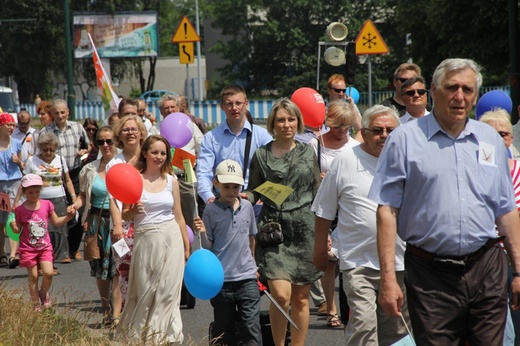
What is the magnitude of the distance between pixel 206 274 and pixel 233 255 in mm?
397

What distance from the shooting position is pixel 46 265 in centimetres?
999

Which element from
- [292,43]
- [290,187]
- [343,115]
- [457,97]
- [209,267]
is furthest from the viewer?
[292,43]

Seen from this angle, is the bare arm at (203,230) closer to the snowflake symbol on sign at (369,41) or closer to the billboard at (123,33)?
the snowflake symbol on sign at (369,41)

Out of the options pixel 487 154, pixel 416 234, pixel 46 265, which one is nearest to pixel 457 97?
pixel 487 154

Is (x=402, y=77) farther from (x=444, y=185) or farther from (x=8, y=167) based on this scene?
(x=8, y=167)

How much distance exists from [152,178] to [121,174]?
1.10 feet

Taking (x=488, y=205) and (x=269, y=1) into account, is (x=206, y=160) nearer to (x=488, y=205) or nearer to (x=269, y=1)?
(x=488, y=205)

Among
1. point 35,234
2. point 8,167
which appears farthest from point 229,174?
point 8,167

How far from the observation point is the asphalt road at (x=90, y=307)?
8.46 metres

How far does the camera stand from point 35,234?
1024 centimetres

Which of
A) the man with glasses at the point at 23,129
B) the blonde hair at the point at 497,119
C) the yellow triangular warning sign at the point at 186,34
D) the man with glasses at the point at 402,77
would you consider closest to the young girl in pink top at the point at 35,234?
the man with glasses at the point at 402,77

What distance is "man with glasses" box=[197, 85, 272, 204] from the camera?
8.44 metres

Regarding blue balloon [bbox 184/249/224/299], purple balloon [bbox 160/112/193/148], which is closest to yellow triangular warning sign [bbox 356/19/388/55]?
purple balloon [bbox 160/112/193/148]

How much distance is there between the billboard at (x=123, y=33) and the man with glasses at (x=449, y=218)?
44.9 m
